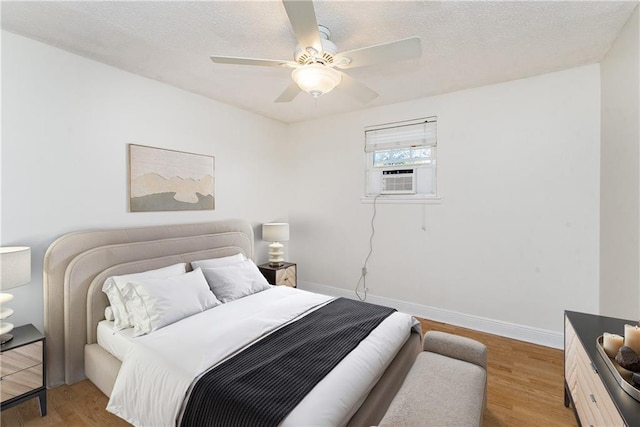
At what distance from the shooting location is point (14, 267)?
6.17ft

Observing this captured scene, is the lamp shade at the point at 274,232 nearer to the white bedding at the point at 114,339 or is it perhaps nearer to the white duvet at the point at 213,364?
the white duvet at the point at 213,364

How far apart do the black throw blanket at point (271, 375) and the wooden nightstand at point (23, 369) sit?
4.14 ft

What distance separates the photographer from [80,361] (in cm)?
232

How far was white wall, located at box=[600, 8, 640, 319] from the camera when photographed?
6.45ft

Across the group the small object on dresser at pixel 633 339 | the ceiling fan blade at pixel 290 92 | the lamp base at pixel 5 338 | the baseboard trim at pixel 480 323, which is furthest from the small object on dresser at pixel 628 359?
the lamp base at pixel 5 338

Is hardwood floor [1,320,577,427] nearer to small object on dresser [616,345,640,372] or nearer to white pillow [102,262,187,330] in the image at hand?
white pillow [102,262,187,330]

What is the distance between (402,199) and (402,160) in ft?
1.60

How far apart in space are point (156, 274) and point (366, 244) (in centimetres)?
248

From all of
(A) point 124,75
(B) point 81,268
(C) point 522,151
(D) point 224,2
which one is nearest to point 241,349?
(B) point 81,268

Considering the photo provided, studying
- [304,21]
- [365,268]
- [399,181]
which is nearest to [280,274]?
[365,268]

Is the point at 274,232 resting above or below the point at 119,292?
above

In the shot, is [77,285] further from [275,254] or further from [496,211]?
[496,211]

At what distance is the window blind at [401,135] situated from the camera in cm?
351

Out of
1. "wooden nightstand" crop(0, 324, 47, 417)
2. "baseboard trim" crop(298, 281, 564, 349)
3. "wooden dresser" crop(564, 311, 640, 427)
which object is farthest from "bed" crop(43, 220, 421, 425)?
"baseboard trim" crop(298, 281, 564, 349)
